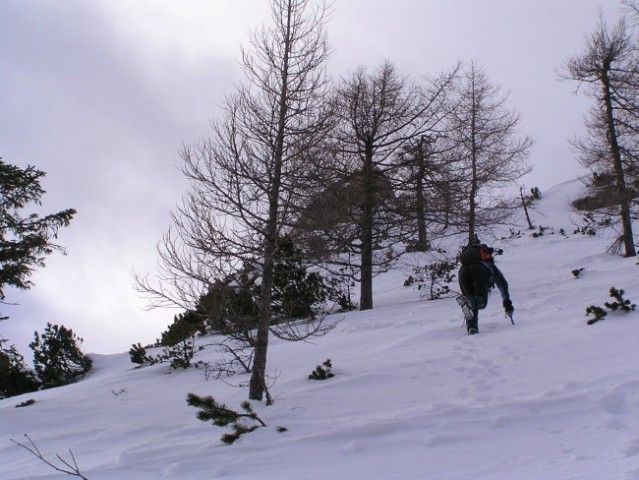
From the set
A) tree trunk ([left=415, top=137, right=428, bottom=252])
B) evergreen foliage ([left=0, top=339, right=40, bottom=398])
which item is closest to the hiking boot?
tree trunk ([left=415, top=137, right=428, bottom=252])

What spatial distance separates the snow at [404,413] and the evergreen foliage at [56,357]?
432 cm

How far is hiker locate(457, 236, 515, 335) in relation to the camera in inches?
300

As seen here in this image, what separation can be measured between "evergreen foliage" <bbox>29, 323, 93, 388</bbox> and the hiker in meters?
11.3

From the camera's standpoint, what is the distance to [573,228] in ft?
78.2

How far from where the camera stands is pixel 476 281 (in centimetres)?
777

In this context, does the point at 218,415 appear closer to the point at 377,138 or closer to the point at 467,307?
the point at 467,307

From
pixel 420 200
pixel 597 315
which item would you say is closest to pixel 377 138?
pixel 420 200

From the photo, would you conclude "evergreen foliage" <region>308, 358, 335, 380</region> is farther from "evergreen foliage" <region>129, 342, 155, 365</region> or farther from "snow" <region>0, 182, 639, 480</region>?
"evergreen foliage" <region>129, 342, 155, 365</region>

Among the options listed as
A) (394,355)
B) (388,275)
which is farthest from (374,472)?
(388,275)

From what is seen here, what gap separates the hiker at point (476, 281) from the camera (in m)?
7.61

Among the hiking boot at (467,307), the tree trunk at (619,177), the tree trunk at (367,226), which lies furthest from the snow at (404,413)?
the tree trunk at (619,177)

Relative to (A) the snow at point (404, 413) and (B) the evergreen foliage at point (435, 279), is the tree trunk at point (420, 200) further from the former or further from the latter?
(A) the snow at point (404, 413)

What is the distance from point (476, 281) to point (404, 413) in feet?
12.4

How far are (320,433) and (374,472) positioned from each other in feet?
3.28
